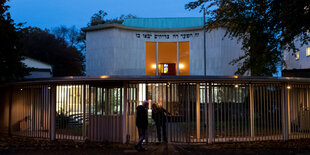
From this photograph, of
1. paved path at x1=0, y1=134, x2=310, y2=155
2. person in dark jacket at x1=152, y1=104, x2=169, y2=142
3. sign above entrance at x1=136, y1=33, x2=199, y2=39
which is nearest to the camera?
paved path at x1=0, y1=134, x2=310, y2=155

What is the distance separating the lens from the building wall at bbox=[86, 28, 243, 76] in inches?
1041

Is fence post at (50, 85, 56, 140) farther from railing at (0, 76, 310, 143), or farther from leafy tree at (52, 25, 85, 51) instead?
leafy tree at (52, 25, 85, 51)

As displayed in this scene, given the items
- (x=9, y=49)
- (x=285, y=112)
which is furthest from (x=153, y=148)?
(x=9, y=49)

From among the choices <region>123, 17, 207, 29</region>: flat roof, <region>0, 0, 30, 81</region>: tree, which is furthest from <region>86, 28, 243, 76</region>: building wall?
<region>0, 0, 30, 81</region>: tree

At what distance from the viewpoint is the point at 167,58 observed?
30250 millimetres

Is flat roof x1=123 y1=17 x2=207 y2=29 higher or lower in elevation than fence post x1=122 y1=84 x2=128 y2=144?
higher

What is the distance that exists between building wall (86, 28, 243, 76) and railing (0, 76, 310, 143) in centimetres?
1320

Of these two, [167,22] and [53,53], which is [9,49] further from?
[53,53]

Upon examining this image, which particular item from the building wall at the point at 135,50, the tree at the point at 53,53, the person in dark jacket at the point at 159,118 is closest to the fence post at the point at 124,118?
the person in dark jacket at the point at 159,118

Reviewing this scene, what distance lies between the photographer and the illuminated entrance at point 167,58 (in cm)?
2800

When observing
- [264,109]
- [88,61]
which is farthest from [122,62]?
[264,109]

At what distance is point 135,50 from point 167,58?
4176 mm

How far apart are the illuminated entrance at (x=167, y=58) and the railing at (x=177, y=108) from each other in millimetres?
15036

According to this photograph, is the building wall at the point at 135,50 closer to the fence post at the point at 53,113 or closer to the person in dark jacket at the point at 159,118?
the fence post at the point at 53,113
